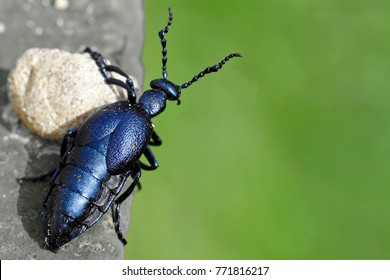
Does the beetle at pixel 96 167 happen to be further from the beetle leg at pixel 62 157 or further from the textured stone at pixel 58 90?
the textured stone at pixel 58 90

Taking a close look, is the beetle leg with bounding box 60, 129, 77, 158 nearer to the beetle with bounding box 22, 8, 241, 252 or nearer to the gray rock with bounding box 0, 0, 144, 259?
the beetle with bounding box 22, 8, 241, 252

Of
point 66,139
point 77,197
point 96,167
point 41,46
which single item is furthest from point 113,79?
point 41,46

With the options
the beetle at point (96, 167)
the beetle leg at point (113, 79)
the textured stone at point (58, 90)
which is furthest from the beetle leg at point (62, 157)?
the beetle leg at point (113, 79)

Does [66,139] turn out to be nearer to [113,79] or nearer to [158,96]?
[113,79]

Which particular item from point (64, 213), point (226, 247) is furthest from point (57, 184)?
point (226, 247)

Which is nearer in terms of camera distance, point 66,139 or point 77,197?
point 77,197

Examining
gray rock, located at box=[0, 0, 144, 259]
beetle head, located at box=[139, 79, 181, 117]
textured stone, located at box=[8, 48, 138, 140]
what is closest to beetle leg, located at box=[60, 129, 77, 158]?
textured stone, located at box=[8, 48, 138, 140]
